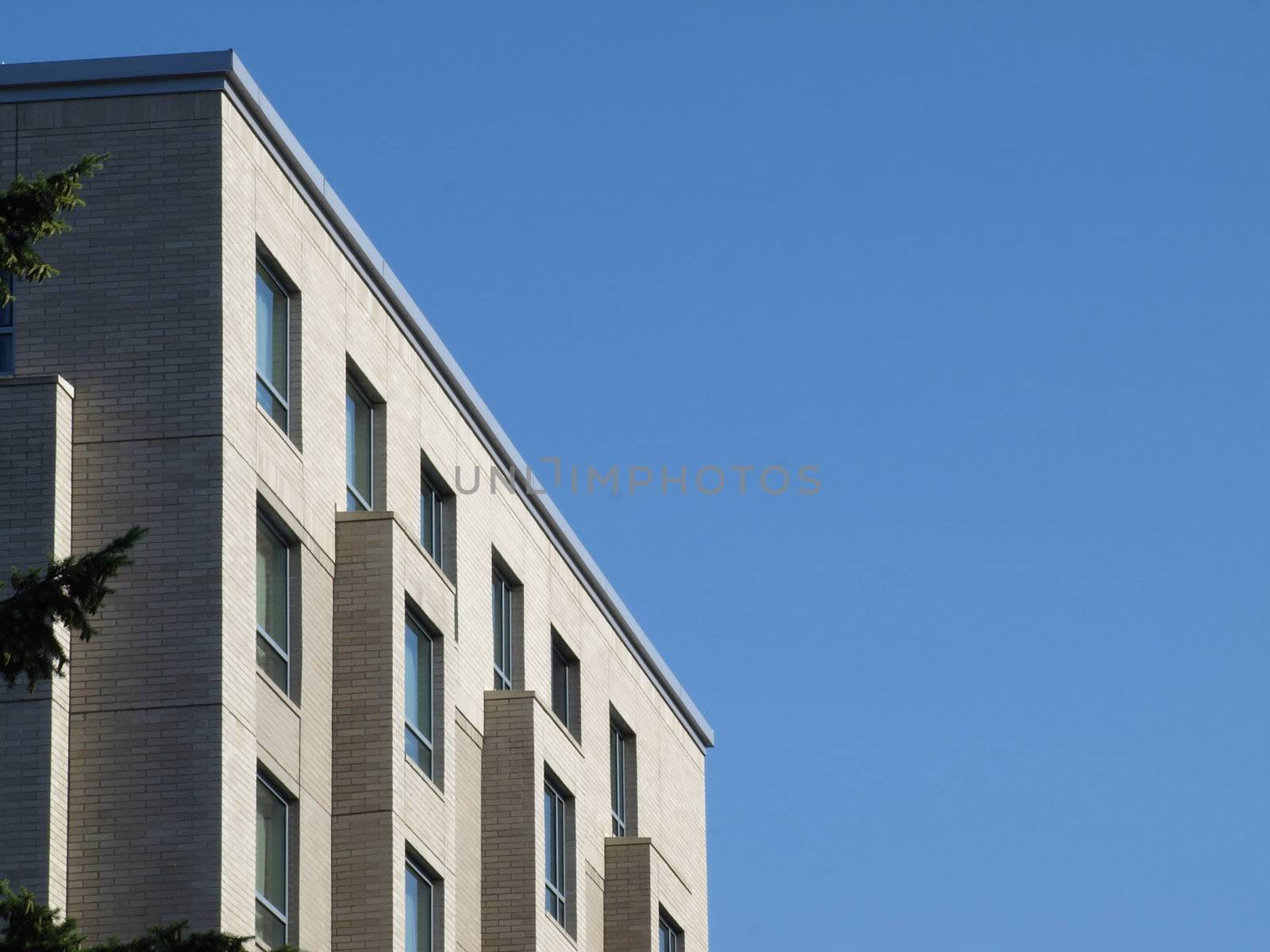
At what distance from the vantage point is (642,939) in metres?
38.6

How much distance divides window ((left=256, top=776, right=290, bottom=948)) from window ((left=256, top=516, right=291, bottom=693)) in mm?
1217

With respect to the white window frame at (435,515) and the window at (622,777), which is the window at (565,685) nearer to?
the window at (622,777)

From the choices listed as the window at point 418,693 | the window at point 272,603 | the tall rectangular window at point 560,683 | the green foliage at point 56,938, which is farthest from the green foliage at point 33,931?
the tall rectangular window at point 560,683

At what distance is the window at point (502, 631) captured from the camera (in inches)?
1414

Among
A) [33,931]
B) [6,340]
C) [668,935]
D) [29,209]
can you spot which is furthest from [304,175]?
[668,935]

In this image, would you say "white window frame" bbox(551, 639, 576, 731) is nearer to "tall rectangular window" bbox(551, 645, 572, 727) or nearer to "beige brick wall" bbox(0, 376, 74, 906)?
"tall rectangular window" bbox(551, 645, 572, 727)

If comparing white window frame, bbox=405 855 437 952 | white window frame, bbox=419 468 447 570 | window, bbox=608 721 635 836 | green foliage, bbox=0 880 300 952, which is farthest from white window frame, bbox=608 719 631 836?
green foliage, bbox=0 880 300 952

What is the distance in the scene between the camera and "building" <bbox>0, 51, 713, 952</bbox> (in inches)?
976

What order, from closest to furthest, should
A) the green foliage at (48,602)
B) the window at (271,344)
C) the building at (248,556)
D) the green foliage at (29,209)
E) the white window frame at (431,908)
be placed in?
the green foliage at (48,602) < the green foliage at (29,209) < the building at (248,556) < the window at (271,344) < the white window frame at (431,908)

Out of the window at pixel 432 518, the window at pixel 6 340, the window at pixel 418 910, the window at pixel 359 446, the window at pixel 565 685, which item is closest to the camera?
the window at pixel 6 340

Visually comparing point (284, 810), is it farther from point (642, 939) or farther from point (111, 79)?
point (642, 939)

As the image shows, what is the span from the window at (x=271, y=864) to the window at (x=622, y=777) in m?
13.2

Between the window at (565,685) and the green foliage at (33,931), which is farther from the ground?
the window at (565,685)

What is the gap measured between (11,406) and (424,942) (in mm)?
9025
